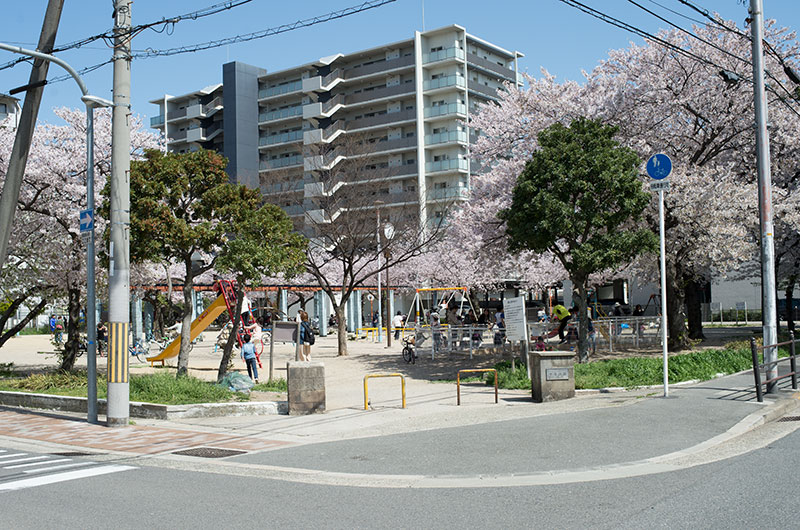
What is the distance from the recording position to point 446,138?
6625 centimetres

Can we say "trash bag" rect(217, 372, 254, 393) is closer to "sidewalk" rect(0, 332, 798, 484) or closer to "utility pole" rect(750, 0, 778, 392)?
"sidewalk" rect(0, 332, 798, 484)

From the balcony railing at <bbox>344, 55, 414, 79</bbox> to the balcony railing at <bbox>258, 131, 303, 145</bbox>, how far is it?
24.7 feet

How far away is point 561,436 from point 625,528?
→ 436cm

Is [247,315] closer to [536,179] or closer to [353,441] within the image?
[536,179]

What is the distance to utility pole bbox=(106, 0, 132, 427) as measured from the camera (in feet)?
41.7

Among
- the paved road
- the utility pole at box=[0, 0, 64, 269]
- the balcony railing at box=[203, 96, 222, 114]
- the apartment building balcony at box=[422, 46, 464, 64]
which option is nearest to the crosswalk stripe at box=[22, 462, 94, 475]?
the paved road

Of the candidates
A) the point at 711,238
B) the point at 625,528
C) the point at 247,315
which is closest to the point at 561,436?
the point at 625,528

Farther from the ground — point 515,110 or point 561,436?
point 515,110

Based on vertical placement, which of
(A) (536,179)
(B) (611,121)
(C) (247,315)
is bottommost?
(C) (247,315)

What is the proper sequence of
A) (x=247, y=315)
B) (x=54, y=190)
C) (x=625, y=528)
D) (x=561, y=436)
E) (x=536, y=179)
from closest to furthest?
1. (x=625, y=528)
2. (x=561, y=436)
3. (x=536, y=179)
4. (x=54, y=190)
5. (x=247, y=315)

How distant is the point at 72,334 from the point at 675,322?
18258mm

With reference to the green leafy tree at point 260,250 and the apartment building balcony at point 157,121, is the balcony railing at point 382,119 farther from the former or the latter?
the green leafy tree at point 260,250

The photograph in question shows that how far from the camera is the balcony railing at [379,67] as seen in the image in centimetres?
6761

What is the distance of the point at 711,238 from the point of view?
835 inches
